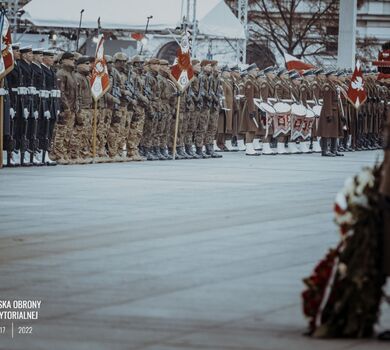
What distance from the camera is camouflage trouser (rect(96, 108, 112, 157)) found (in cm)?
3045

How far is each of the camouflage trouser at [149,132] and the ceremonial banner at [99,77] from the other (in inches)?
84.0

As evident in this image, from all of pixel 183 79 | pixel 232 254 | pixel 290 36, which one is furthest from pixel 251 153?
pixel 290 36

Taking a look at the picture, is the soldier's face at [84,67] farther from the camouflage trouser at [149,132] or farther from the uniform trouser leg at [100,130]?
the camouflage trouser at [149,132]

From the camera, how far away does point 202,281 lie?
11.6 metres

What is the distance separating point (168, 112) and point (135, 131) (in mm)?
1338

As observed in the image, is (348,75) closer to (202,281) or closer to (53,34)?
(53,34)

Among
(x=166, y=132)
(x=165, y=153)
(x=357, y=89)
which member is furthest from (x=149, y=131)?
(x=357, y=89)

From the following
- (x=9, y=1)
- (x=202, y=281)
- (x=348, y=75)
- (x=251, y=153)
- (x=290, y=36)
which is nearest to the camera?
(x=202, y=281)

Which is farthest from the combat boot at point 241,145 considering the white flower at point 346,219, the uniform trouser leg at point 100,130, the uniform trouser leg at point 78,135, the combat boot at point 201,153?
the white flower at point 346,219

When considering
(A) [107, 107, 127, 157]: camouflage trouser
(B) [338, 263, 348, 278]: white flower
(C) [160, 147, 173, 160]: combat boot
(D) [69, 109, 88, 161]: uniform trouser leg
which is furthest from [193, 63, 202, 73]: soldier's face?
(B) [338, 263, 348, 278]: white flower

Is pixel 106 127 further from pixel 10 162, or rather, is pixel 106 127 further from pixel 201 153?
pixel 201 153

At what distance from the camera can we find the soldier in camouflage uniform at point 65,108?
95.6 feet

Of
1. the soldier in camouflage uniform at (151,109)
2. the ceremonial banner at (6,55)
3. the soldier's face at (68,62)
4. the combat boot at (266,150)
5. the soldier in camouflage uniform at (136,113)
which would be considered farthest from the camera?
the combat boot at (266,150)

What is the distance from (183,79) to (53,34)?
584 inches
